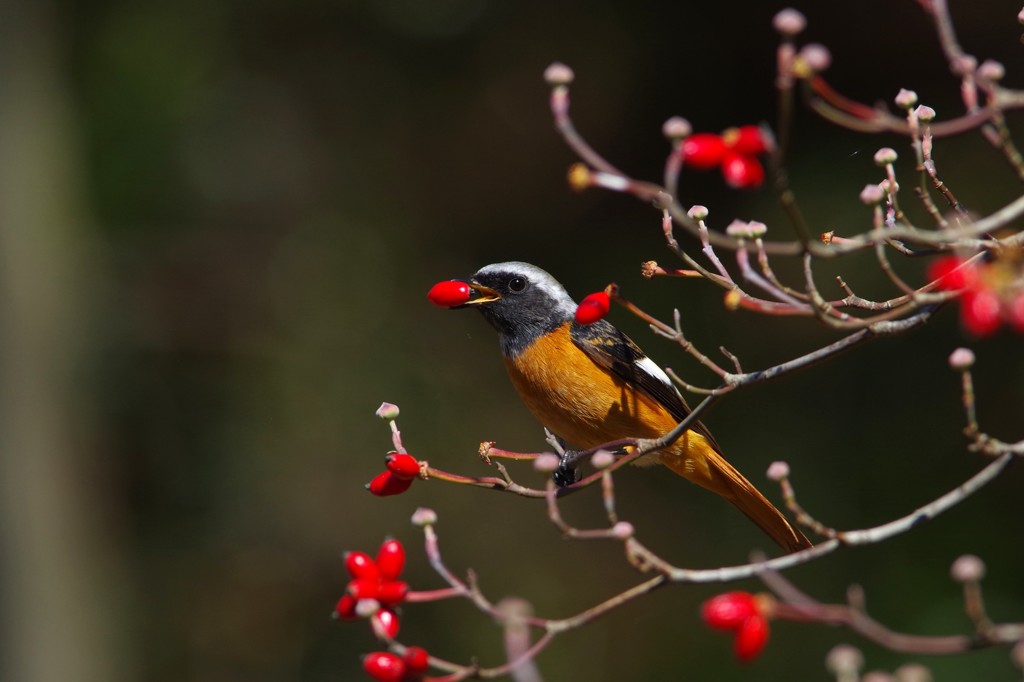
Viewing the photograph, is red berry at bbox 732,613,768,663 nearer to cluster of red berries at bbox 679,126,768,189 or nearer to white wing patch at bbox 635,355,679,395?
cluster of red berries at bbox 679,126,768,189

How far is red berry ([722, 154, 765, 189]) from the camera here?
74.1 inches

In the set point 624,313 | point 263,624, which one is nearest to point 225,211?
point 263,624

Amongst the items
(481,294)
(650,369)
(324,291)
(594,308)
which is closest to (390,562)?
(594,308)

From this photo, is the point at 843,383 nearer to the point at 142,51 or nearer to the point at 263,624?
the point at 263,624

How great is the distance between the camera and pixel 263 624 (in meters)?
9.59

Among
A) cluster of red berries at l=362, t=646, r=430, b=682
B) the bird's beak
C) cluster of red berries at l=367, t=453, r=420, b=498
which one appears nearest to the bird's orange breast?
the bird's beak

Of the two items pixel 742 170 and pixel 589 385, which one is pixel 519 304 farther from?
pixel 742 170

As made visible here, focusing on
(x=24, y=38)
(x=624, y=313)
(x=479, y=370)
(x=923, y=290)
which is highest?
(x=24, y=38)

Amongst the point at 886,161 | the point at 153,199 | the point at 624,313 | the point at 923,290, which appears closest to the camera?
the point at 923,290

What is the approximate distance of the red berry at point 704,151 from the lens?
6.29ft

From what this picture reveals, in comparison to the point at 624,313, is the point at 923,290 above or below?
above

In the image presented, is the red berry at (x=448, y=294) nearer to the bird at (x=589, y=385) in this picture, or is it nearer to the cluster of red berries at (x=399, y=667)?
the bird at (x=589, y=385)

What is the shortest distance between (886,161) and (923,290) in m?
0.38

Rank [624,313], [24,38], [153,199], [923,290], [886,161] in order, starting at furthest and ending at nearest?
[153,199] → [24,38] → [624,313] → [886,161] → [923,290]
